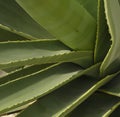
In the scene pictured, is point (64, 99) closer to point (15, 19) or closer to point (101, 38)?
point (101, 38)

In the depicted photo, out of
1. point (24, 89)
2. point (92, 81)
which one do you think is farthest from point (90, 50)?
point (24, 89)

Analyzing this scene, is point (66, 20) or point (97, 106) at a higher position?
point (66, 20)

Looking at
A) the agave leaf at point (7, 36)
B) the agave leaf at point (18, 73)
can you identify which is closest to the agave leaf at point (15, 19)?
the agave leaf at point (7, 36)

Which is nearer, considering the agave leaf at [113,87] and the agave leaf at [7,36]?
the agave leaf at [113,87]

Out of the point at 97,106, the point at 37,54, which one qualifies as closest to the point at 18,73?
the point at 37,54

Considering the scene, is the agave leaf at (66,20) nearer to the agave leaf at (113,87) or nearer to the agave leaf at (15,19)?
the agave leaf at (113,87)

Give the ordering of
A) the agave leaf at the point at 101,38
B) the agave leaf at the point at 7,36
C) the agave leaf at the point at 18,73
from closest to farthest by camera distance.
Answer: the agave leaf at the point at 101,38 → the agave leaf at the point at 18,73 → the agave leaf at the point at 7,36
